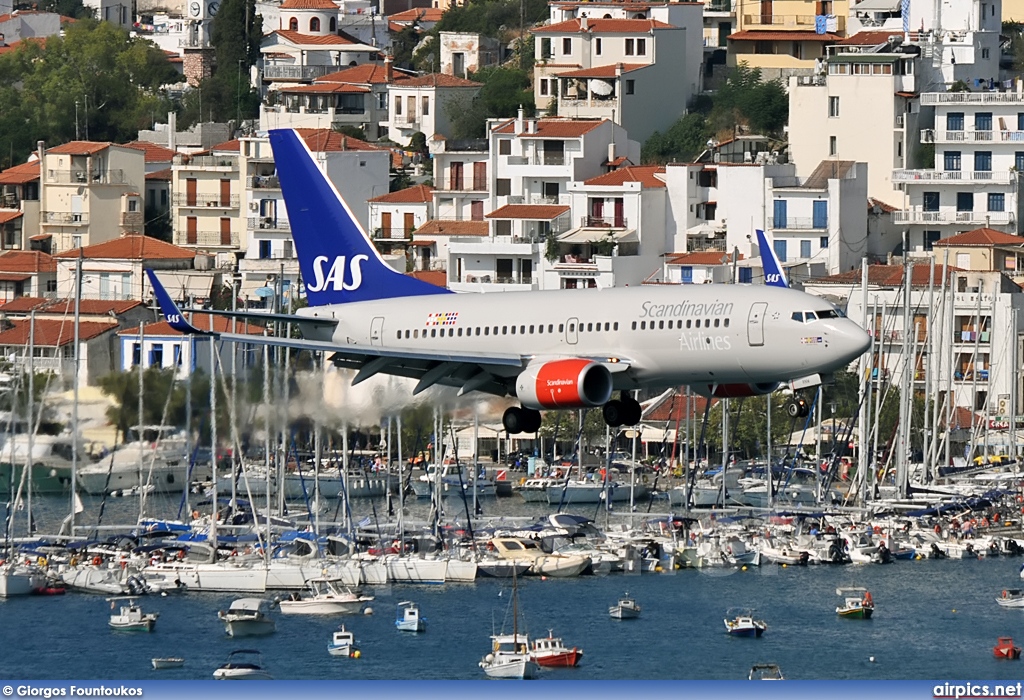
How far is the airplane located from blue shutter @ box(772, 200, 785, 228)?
7568 centimetres

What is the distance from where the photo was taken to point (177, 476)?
11962 cm

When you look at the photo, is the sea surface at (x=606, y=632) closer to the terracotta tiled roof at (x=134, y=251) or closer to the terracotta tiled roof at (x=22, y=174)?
the terracotta tiled roof at (x=134, y=251)

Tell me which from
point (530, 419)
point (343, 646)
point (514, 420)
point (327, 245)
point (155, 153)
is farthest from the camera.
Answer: point (155, 153)

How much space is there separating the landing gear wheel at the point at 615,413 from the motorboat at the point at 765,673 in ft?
100

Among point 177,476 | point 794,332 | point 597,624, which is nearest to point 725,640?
point 597,624

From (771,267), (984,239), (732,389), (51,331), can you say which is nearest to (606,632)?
(771,267)

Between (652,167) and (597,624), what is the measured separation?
53.2m

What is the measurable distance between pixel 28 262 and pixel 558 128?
33709 mm

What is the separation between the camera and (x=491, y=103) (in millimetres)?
173125

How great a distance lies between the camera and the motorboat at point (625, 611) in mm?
100938

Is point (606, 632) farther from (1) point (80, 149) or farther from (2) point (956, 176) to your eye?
(1) point (80, 149)

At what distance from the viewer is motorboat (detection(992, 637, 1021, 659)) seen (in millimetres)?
94750

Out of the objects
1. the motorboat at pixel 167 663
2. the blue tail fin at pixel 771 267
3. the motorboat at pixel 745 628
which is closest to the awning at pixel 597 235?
the motorboat at pixel 745 628

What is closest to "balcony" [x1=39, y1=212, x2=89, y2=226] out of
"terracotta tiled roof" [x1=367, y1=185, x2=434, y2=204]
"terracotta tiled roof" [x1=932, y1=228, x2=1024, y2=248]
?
"terracotta tiled roof" [x1=367, y1=185, x2=434, y2=204]
